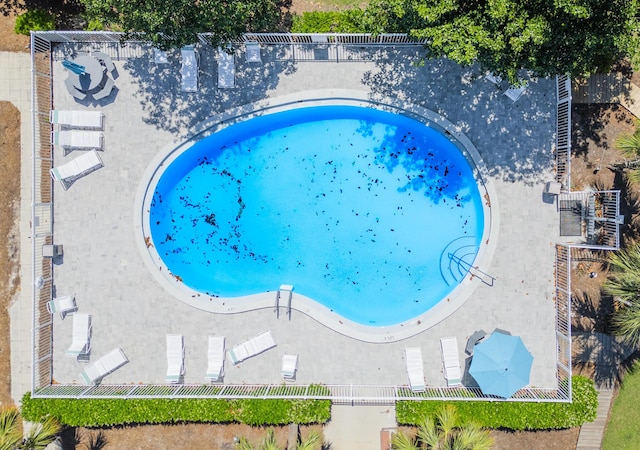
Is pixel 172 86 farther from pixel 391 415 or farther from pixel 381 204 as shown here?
pixel 391 415

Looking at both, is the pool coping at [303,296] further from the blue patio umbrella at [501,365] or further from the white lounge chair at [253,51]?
the blue patio umbrella at [501,365]

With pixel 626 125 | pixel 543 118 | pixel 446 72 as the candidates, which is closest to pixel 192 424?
pixel 446 72

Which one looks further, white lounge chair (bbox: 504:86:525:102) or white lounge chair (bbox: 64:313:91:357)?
white lounge chair (bbox: 64:313:91:357)

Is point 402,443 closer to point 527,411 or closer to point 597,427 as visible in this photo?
point 527,411

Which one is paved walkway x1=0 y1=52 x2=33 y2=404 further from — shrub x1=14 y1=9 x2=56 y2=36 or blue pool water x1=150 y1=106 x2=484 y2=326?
blue pool water x1=150 y1=106 x2=484 y2=326

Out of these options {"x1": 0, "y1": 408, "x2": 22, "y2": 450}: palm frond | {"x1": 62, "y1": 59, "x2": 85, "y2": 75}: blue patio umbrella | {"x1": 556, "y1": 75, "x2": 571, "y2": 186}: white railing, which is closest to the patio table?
{"x1": 62, "y1": 59, "x2": 85, "y2": 75}: blue patio umbrella

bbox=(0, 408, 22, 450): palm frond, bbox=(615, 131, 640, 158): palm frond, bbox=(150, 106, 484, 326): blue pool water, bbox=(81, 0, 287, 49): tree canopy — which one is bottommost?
bbox=(0, 408, 22, 450): palm frond

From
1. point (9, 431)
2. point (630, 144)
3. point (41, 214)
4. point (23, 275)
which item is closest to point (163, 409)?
point (9, 431)
